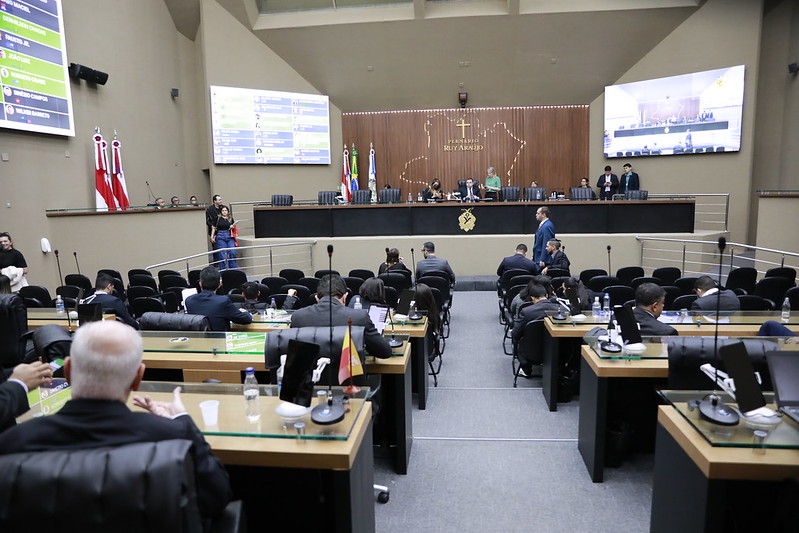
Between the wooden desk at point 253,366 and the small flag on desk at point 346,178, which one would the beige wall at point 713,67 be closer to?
the small flag on desk at point 346,178

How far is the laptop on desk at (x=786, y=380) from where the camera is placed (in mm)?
2086

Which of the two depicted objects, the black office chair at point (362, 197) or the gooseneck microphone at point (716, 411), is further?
the black office chair at point (362, 197)

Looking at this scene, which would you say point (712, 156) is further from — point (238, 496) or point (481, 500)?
point (238, 496)

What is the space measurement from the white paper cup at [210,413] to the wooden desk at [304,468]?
1.1 inches

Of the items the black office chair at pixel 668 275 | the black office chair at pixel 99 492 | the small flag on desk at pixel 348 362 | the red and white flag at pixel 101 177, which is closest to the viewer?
the black office chair at pixel 99 492

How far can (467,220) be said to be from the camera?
34.7 ft

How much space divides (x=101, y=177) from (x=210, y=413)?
32.4ft

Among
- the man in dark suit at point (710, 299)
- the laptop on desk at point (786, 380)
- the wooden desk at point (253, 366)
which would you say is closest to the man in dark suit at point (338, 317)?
the wooden desk at point (253, 366)

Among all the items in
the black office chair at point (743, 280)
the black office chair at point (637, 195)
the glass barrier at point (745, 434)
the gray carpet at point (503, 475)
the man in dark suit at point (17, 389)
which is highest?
the black office chair at point (637, 195)

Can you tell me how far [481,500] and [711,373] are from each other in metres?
1.42

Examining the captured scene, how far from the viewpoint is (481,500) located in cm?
306

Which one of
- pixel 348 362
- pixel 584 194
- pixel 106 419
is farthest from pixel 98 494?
pixel 584 194

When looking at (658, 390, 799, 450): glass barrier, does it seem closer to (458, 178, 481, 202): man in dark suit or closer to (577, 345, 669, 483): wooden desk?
(577, 345, 669, 483): wooden desk

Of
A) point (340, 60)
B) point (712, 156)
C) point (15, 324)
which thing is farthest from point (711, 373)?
point (340, 60)
